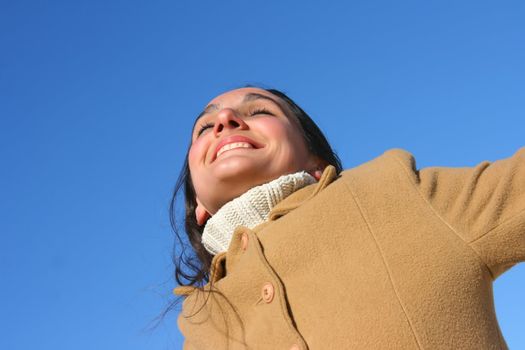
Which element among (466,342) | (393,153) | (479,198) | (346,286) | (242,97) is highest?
(242,97)

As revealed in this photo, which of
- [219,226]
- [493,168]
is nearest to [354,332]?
[493,168]

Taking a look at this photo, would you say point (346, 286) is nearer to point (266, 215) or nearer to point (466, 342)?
point (466, 342)

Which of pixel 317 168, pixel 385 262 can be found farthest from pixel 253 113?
pixel 385 262

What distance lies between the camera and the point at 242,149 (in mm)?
2473

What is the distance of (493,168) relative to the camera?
192cm

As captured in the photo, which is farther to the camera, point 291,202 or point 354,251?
point 291,202

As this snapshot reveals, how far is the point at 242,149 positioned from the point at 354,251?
2.42 ft

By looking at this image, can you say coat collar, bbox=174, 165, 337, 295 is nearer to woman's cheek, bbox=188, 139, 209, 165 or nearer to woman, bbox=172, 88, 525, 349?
woman, bbox=172, 88, 525, 349

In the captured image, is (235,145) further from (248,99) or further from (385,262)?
(385,262)

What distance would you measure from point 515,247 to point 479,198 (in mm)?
179

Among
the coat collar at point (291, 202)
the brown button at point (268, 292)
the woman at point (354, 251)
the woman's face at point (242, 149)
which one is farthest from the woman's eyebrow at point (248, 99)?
the brown button at point (268, 292)

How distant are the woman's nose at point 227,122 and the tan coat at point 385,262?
1.77 feet

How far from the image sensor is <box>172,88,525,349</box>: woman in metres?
1.79

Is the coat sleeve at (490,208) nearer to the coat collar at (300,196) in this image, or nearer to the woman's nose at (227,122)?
the coat collar at (300,196)
